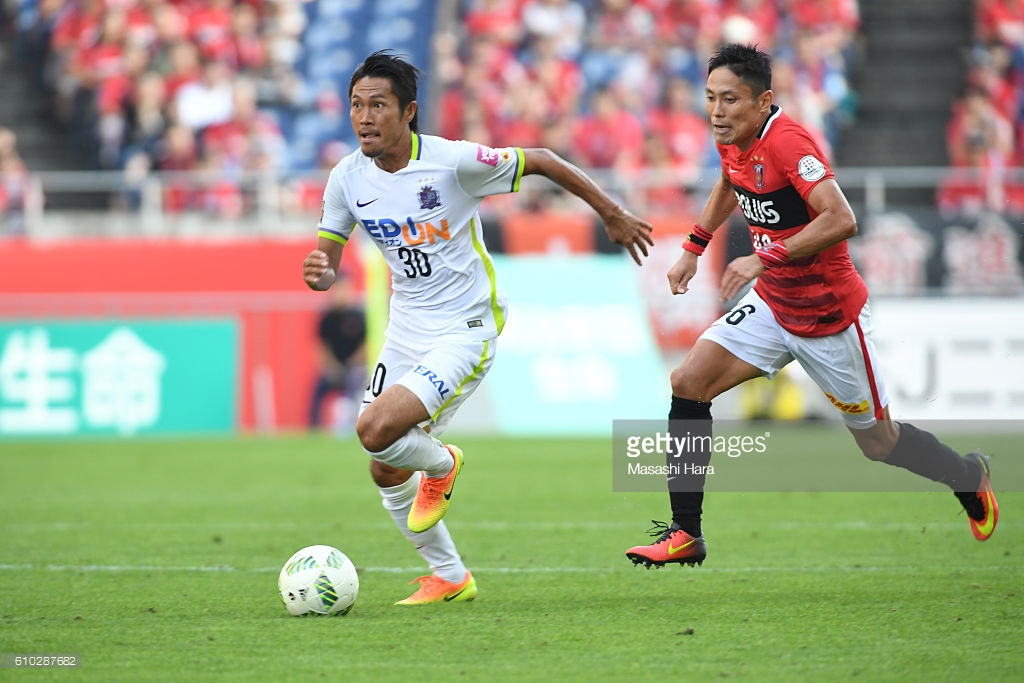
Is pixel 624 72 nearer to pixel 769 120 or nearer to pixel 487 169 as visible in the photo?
pixel 769 120

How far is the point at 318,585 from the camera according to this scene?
6312 millimetres

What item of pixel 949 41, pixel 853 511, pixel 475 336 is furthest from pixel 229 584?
pixel 949 41

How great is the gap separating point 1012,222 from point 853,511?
24.8ft

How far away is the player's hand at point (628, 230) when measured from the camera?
6.79m

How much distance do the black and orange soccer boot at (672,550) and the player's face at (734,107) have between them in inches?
73.7

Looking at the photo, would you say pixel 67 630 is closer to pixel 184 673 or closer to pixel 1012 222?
pixel 184 673

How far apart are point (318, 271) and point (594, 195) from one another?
1338mm

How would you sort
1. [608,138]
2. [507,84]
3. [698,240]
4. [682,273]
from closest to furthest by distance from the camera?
1. [682,273]
2. [698,240]
3. [608,138]
4. [507,84]

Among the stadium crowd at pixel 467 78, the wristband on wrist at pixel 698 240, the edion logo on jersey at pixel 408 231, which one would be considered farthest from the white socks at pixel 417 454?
the stadium crowd at pixel 467 78

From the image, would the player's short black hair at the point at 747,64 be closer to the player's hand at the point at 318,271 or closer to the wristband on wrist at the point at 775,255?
the wristband on wrist at the point at 775,255

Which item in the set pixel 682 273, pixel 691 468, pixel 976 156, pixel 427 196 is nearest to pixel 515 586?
pixel 691 468

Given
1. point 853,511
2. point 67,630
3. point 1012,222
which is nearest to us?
point 67,630

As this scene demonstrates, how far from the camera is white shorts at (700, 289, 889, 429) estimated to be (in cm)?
711

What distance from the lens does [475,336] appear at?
6.82m
